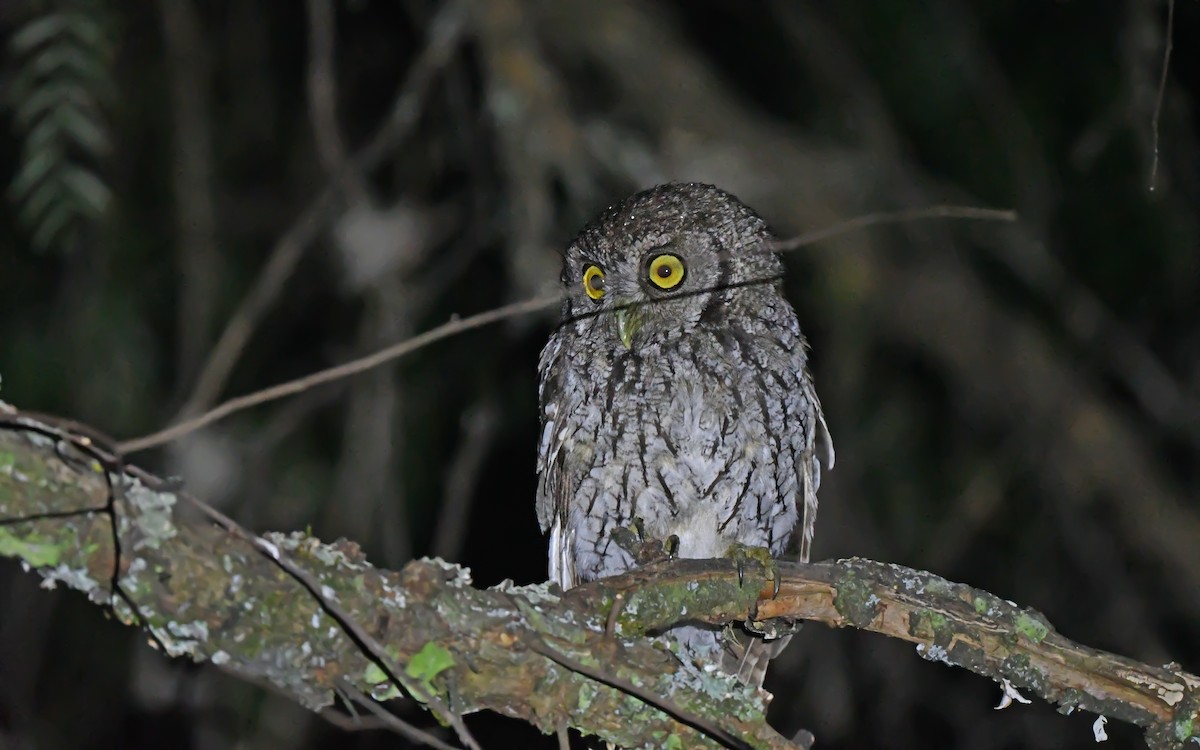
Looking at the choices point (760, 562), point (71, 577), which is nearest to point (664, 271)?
point (760, 562)

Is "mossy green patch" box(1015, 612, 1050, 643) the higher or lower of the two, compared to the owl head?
lower

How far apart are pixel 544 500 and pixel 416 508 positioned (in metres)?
1.00

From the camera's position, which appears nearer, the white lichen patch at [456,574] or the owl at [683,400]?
the white lichen patch at [456,574]

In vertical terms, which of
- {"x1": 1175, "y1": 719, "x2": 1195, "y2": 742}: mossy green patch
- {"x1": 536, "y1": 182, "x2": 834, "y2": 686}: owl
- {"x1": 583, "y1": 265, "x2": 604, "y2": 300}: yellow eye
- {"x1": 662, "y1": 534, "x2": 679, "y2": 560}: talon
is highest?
{"x1": 583, "y1": 265, "x2": 604, "y2": 300}: yellow eye

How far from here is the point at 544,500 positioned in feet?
8.45

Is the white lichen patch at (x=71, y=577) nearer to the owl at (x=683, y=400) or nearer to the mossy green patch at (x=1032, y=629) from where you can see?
the mossy green patch at (x=1032, y=629)

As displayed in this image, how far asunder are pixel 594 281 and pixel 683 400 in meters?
0.37

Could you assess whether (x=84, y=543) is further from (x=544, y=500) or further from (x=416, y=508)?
(x=416, y=508)

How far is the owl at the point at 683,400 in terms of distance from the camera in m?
2.38

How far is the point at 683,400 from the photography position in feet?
7.78

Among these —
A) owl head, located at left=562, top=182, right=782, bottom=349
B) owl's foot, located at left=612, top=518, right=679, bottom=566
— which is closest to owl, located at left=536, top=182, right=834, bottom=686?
owl head, located at left=562, top=182, right=782, bottom=349

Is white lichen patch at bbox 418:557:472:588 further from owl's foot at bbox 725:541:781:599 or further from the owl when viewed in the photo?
the owl

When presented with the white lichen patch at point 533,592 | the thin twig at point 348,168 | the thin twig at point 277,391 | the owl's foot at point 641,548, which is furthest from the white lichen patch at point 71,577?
the thin twig at point 348,168

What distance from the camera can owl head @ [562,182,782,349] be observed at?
2443mm
